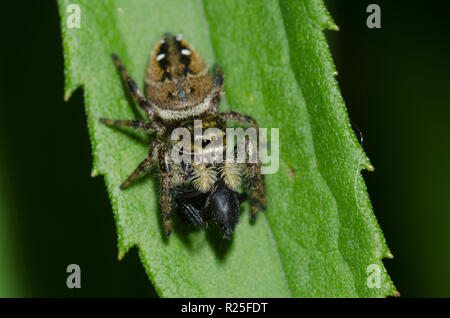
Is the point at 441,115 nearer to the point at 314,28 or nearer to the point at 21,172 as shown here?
the point at 314,28

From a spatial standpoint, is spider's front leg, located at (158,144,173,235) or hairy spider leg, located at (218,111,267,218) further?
hairy spider leg, located at (218,111,267,218)

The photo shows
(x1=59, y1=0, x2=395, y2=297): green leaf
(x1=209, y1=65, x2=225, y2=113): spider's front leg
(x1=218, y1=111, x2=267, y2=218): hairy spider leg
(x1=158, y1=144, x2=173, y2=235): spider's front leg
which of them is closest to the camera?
(x1=59, y1=0, x2=395, y2=297): green leaf

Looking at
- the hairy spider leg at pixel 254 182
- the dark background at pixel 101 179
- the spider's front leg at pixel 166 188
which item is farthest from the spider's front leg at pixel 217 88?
the dark background at pixel 101 179

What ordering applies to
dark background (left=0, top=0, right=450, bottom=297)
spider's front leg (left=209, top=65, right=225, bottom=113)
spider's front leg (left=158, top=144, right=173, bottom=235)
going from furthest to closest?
dark background (left=0, top=0, right=450, bottom=297), spider's front leg (left=209, top=65, right=225, bottom=113), spider's front leg (left=158, top=144, right=173, bottom=235)

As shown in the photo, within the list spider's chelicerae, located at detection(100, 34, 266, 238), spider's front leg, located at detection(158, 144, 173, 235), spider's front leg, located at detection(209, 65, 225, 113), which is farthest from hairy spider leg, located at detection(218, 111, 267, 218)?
spider's front leg, located at detection(158, 144, 173, 235)

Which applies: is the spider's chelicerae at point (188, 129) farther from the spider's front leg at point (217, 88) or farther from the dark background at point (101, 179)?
the dark background at point (101, 179)

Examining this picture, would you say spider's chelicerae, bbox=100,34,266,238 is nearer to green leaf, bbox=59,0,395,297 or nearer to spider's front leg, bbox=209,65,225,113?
spider's front leg, bbox=209,65,225,113

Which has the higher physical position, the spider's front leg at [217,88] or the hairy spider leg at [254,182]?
the spider's front leg at [217,88]
